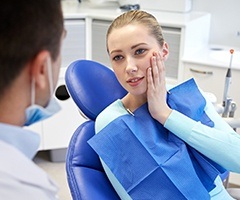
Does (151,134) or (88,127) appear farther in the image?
(88,127)

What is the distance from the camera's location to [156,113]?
1214 millimetres

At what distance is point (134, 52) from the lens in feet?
4.01

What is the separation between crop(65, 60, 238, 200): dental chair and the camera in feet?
3.65

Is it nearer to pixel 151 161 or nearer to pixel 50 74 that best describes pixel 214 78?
pixel 151 161

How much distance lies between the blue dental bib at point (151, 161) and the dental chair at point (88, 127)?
0.07 m

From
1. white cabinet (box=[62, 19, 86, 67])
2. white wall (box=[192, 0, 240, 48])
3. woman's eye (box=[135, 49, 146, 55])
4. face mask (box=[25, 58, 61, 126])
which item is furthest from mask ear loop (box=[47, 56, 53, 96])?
white wall (box=[192, 0, 240, 48])

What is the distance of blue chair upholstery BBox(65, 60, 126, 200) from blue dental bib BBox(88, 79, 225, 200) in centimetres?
7

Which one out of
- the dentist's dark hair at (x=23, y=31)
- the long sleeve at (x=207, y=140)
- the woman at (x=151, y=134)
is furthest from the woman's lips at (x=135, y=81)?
the dentist's dark hair at (x=23, y=31)

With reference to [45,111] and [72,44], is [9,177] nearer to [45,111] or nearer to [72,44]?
[45,111]

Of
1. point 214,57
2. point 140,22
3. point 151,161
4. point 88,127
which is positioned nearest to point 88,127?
point 88,127

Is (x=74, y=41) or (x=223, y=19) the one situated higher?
(x=223, y=19)

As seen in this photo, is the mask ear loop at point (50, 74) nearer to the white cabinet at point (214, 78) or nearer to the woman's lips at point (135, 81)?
the woman's lips at point (135, 81)

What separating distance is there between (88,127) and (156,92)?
290mm

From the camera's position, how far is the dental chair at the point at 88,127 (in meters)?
1.11
